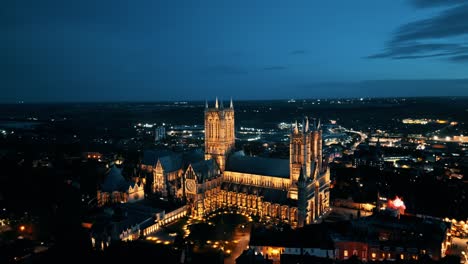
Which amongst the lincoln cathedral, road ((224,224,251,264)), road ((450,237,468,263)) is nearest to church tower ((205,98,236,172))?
the lincoln cathedral

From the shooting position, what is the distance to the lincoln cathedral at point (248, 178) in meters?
57.8

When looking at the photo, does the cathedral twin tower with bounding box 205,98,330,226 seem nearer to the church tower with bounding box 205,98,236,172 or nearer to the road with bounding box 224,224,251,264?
the church tower with bounding box 205,98,236,172

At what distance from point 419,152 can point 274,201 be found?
325ft

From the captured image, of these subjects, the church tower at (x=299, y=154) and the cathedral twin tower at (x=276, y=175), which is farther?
the church tower at (x=299, y=154)

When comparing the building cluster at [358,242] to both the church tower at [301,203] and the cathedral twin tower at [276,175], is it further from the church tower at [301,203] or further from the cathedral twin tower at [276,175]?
the cathedral twin tower at [276,175]

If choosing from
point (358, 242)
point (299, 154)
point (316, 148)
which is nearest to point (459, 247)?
point (358, 242)

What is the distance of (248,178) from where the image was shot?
212 ft

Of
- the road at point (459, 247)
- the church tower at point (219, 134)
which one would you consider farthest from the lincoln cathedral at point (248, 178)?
the road at point (459, 247)

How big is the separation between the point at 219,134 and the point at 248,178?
10711mm

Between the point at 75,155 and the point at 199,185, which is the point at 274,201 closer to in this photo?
the point at 199,185

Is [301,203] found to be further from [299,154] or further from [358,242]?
[358,242]

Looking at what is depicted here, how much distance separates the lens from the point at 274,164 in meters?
63.4

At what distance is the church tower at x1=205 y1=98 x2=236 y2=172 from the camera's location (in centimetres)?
6875

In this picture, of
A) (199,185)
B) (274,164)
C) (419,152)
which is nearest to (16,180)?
(199,185)
